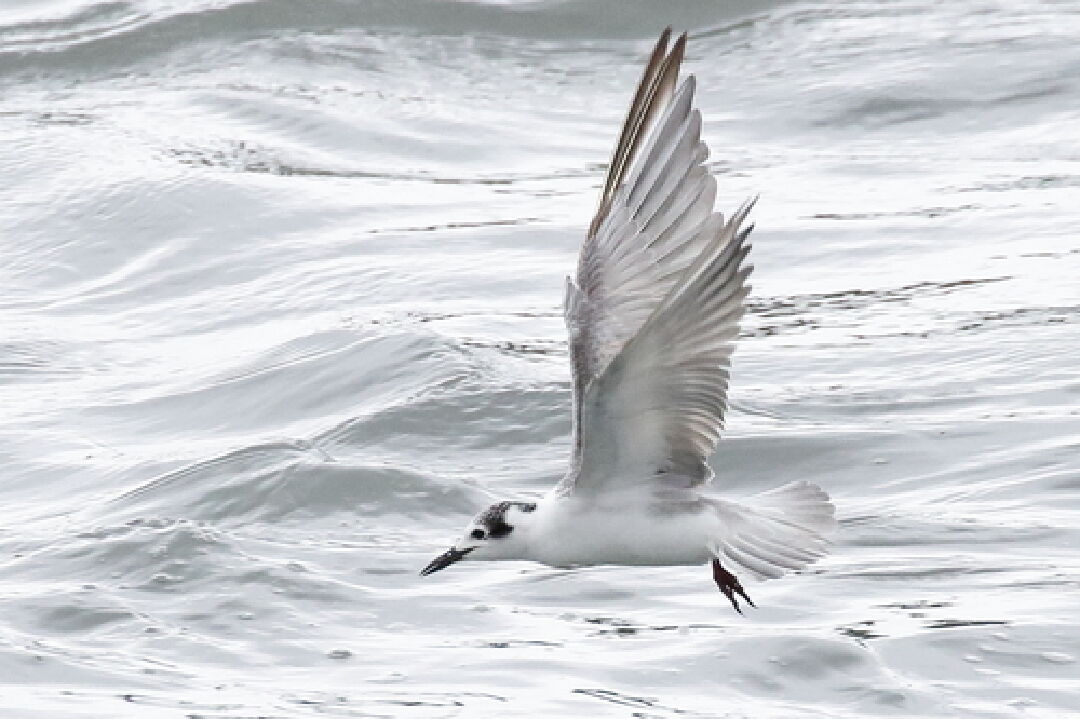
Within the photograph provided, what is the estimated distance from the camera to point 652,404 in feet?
22.6

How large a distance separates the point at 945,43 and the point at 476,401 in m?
7.48

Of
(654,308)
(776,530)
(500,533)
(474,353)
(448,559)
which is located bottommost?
(474,353)

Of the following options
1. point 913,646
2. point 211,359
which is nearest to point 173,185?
point 211,359

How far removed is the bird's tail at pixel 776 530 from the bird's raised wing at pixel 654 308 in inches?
8.2

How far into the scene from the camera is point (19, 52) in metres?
18.2

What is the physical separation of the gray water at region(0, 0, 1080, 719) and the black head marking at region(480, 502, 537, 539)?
1001 mm

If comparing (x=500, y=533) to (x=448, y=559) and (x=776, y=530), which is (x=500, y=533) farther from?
(x=776, y=530)

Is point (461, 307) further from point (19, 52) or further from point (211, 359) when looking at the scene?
point (19, 52)

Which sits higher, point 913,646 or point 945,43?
point 945,43

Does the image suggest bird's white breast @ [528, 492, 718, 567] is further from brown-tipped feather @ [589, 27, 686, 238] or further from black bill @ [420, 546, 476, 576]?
brown-tipped feather @ [589, 27, 686, 238]

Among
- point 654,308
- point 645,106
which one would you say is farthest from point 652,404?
point 645,106

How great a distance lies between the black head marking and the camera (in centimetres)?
733

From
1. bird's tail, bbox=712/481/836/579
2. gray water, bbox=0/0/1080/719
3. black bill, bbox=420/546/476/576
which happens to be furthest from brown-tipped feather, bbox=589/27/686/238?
gray water, bbox=0/0/1080/719

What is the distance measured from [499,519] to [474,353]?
16.1 feet
